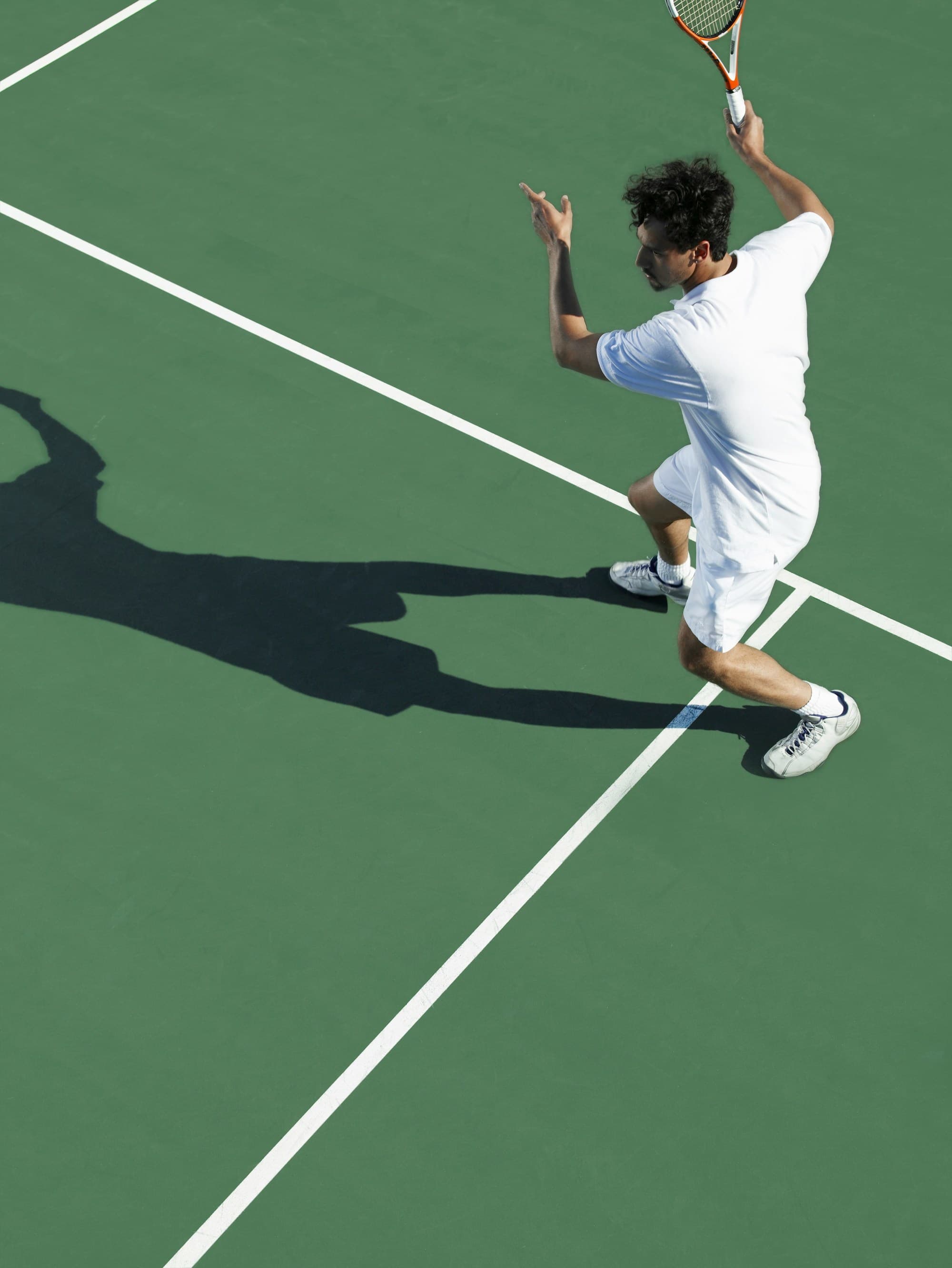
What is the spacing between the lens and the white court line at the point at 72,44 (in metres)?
9.65

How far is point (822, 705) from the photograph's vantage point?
611 centimetres

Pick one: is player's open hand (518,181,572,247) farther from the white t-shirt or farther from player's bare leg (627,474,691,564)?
player's bare leg (627,474,691,564)

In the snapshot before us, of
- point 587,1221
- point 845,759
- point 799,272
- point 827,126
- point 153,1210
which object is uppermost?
point 799,272

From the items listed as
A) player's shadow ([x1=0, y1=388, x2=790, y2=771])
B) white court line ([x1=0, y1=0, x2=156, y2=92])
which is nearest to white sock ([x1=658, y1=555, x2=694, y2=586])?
player's shadow ([x1=0, y1=388, x2=790, y2=771])

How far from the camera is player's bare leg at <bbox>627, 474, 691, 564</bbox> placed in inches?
252

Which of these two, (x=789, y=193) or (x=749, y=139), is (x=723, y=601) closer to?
(x=789, y=193)

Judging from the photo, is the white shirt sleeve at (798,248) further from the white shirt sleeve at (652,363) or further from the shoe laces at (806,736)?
the shoe laces at (806,736)

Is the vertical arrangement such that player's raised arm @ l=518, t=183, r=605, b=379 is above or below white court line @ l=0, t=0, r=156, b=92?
above

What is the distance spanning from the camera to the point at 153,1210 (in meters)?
5.10

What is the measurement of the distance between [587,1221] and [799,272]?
3324 mm

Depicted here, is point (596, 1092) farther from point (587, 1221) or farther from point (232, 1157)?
point (232, 1157)

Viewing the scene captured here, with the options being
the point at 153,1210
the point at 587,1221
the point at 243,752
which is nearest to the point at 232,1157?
the point at 153,1210

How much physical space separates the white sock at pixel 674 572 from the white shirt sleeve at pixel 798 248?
5.17 ft

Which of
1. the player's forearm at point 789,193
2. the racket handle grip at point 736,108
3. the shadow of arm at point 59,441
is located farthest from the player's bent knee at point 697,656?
the shadow of arm at point 59,441
